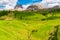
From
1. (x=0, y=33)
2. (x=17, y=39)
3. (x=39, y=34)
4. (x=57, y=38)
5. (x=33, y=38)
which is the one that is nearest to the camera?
(x=57, y=38)

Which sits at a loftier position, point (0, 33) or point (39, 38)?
point (0, 33)

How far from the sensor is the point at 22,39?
49.5m

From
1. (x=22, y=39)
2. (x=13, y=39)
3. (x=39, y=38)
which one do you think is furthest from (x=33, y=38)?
(x=13, y=39)

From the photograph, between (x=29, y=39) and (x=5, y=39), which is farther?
(x=29, y=39)

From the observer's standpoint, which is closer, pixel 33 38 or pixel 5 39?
pixel 5 39

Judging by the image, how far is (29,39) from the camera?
174 feet

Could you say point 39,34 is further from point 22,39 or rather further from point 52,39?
point 52,39

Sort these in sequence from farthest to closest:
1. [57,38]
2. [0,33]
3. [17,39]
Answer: [0,33] < [17,39] < [57,38]

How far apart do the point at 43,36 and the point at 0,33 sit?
13.0 meters

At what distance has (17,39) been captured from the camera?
4759 centimetres

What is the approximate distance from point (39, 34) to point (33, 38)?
187 inches

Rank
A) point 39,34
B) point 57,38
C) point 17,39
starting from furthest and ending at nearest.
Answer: point 39,34 → point 17,39 → point 57,38

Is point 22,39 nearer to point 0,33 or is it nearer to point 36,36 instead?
point 0,33

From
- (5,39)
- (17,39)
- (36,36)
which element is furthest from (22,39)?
(36,36)
